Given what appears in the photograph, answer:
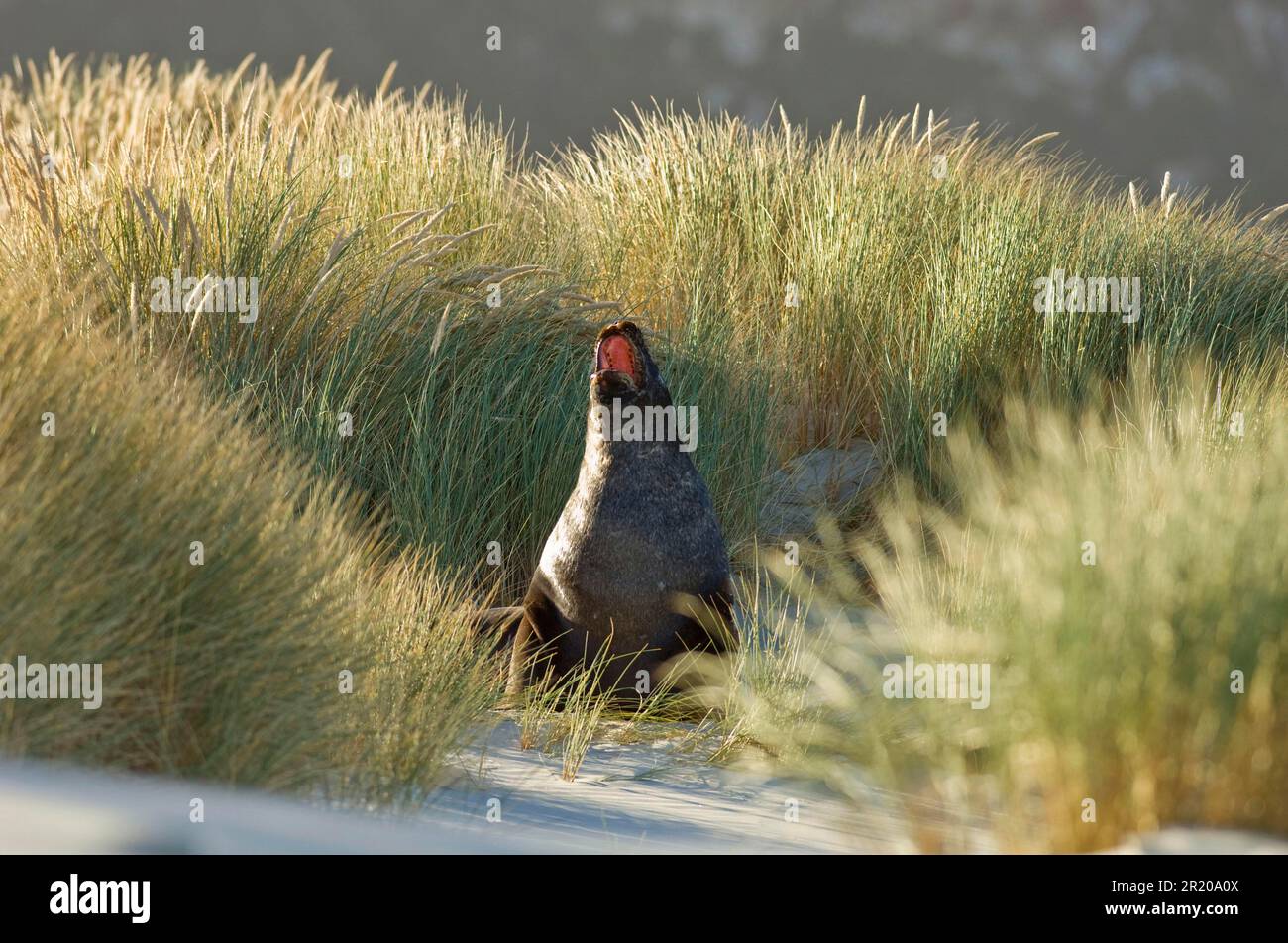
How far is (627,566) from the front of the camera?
4.54 meters

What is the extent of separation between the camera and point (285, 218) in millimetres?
5750

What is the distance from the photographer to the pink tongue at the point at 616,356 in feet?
14.7

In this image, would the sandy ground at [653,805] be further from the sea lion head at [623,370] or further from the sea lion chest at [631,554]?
the sea lion head at [623,370]

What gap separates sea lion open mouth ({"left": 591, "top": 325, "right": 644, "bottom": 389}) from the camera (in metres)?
4.47

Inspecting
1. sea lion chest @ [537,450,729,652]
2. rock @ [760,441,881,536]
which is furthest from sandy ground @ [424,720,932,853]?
rock @ [760,441,881,536]

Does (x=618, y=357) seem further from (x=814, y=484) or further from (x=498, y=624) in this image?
(x=814, y=484)

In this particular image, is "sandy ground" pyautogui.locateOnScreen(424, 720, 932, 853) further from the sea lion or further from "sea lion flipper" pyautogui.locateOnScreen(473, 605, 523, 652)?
"sea lion flipper" pyautogui.locateOnScreen(473, 605, 523, 652)

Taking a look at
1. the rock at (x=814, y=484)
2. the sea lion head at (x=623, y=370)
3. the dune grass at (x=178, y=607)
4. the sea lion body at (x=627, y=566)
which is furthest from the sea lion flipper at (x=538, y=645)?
the rock at (x=814, y=484)

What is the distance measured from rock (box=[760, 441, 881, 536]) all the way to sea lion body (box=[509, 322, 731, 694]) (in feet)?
6.44

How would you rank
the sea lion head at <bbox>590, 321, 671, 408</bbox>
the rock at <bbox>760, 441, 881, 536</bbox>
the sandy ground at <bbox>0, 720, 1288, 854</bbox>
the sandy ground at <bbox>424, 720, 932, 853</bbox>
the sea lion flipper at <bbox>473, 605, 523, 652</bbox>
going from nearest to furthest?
the sandy ground at <bbox>0, 720, 1288, 854</bbox> → the sandy ground at <bbox>424, 720, 932, 853</bbox> → the sea lion head at <bbox>590, 321, 671, 408</bbox> → the sea lion flipper at <bbox>473, 605, 523, 652</bbox> → the rock at <bbox>760, 441, 881, 536</bbox>

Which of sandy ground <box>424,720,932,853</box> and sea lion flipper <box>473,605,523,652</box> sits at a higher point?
sea lion flipper <box>473,605,523,652</box>

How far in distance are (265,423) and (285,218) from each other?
94 centimetres
